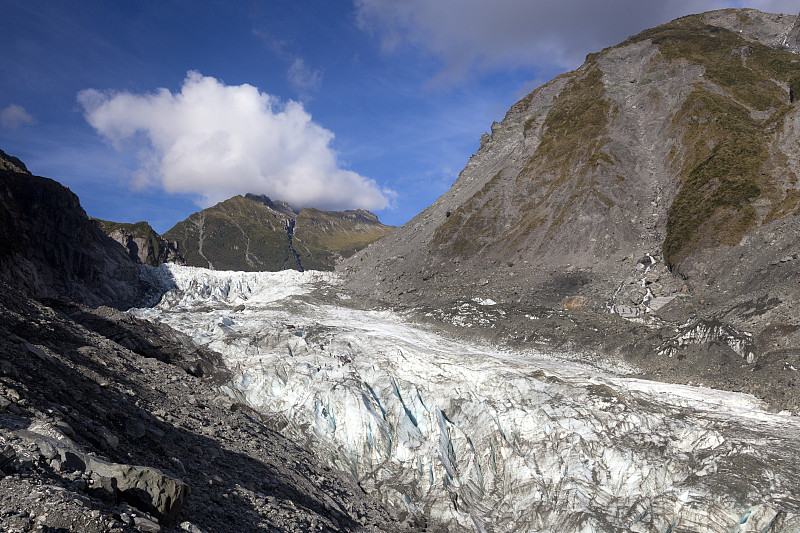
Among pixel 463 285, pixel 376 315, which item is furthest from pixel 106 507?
pixel 463 285

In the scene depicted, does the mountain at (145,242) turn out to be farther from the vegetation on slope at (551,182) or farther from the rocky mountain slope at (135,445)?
the rocky mountain slope at (135,445)

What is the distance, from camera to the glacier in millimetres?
19156

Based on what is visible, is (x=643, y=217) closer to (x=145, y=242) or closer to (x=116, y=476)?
(x=116, y=476)

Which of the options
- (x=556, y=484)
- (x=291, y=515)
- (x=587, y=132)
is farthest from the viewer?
(x=587, y=132)

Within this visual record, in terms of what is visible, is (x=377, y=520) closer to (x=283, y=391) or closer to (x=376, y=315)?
(x=283, y=391)

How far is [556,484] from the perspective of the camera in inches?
866

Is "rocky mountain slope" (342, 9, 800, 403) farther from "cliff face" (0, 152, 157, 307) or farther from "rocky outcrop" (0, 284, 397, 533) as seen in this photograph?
"cliff face" (0, 152, 157, 307)

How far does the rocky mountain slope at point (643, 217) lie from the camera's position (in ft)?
108

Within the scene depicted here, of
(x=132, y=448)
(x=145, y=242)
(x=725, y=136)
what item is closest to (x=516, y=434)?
(x=132, y=448)

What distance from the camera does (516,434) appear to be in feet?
80.0

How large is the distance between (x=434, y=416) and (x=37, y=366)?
19.0 metres

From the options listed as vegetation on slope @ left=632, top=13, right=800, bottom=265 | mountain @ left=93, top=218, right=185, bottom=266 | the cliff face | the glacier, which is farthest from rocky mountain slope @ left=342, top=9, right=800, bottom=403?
mountain @ left=93, top=218, right=185, bottom=266

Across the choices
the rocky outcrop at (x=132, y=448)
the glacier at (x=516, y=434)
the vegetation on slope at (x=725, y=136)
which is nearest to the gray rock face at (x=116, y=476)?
the rocky outcrop at (x=132, y=448)

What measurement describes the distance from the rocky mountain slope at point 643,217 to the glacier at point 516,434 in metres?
6.26
